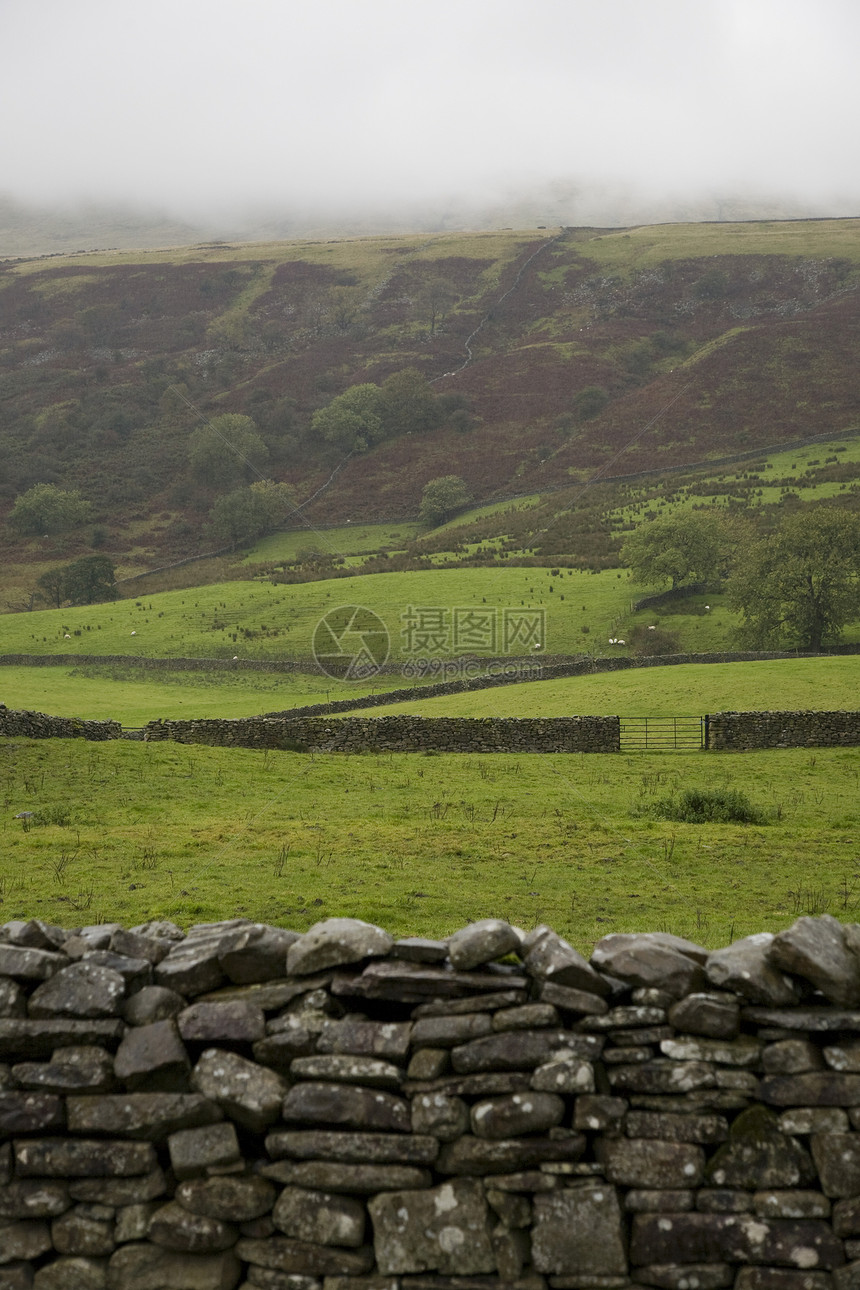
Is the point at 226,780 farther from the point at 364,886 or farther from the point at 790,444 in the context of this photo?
the point at 790,444

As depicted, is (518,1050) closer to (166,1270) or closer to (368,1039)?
(368,1039)

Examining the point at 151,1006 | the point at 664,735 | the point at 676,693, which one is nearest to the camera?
the point at 151,1006

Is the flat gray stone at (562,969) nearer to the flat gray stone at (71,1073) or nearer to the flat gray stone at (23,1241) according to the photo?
the flat gray stone at (71,1073)

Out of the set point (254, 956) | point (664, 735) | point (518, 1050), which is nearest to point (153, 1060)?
point (254, 956)

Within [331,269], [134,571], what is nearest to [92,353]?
[331,269]

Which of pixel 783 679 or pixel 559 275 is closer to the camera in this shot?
pixel 783 679

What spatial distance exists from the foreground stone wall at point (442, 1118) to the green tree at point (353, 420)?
127378 millimetres

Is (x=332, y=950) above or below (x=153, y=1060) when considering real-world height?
above

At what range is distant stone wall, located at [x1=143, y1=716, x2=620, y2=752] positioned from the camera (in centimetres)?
2767

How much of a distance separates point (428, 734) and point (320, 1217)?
22154 mm

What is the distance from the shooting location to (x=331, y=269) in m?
178

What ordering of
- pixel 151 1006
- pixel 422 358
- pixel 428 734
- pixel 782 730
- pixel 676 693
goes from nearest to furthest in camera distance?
pixel 151 1006, pixel 428 734, pixel 782 730, pixel 676 693, pixel 422 358

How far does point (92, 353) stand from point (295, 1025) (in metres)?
167

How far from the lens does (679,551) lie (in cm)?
6431
